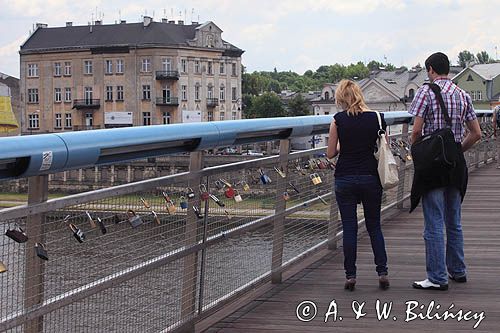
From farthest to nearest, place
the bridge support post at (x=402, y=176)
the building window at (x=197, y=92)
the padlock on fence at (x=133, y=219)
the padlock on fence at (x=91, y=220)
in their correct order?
the building window at (x=197, y=92)
the bridge support post at (x=402, y=176)
the padlock on fence at (x=133, y=219)
the padlock on fence at (x=91, y=220)

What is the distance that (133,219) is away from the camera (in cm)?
460

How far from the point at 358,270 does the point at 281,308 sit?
1532 millimetres

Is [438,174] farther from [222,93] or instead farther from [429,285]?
[222,93]

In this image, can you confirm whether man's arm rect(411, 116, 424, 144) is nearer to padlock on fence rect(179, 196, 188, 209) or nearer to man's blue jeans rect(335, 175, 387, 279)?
man's blue jeans rect(335, 175, 387, 279)

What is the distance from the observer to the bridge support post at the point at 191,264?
17.7 feet

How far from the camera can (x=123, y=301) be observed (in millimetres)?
4820

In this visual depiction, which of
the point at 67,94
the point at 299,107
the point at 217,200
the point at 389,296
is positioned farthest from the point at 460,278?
the point at 299,107

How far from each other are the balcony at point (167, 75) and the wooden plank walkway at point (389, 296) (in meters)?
84.5

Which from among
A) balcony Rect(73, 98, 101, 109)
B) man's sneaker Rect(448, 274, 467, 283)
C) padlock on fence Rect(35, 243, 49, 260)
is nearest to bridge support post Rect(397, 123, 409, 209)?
man's sneaker Rect(448, 274, 467, 283)

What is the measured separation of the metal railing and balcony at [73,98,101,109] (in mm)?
89176

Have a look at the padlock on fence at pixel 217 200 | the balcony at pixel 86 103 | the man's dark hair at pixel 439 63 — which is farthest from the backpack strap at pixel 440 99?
the balcony at pixel 86 103

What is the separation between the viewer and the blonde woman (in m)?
6.51

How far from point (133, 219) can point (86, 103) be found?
93.3 m

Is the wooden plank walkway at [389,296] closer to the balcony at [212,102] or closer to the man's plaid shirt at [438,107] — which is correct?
the man's plaid shirt at [438,107]
